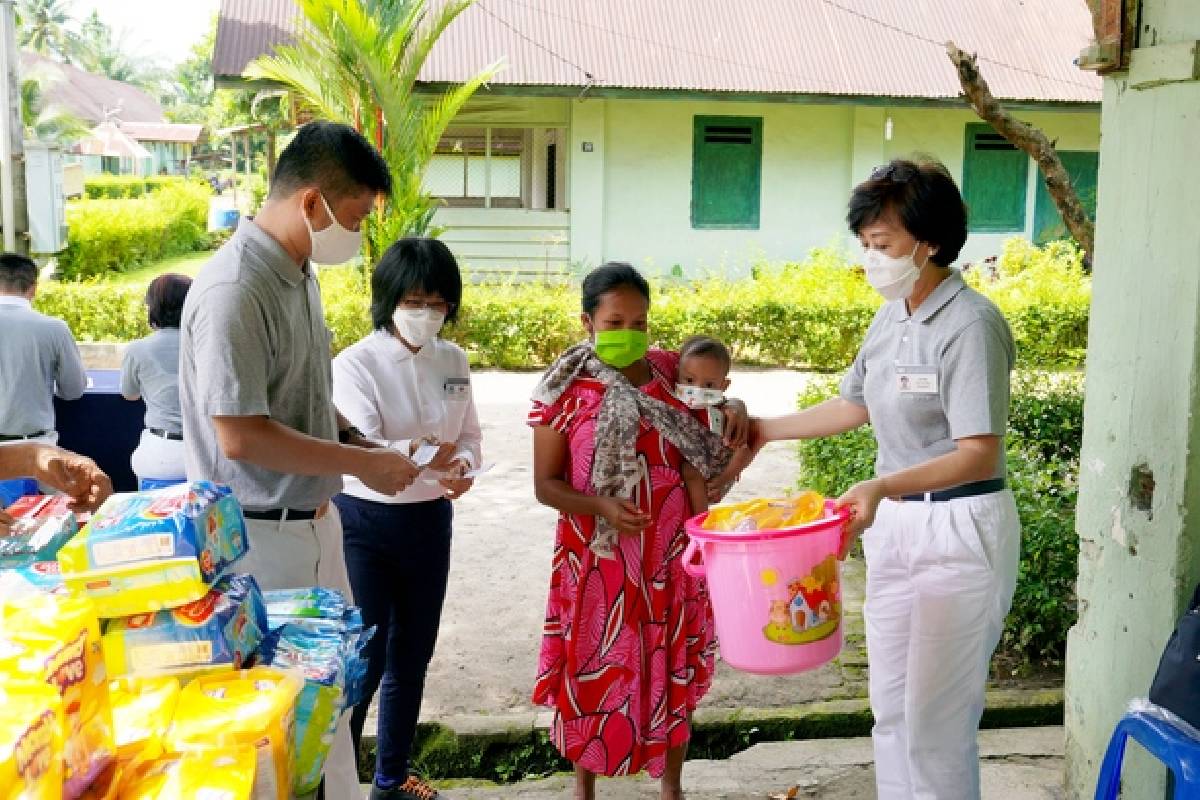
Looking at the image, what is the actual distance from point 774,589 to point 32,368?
4.51m

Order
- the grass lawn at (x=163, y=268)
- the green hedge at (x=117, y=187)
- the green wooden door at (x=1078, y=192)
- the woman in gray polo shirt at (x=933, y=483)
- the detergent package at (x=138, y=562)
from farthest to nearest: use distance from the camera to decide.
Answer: the green hedge at (x=117, y=187) → the grass lawn at (x=163, y=268) → the green wooden door at (x=1078, y=192) → the woman in gray polo shirt at (x=933, y=483) → the detergent package at (x=138, y=562)

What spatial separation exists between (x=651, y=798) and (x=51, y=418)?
3.86 metres

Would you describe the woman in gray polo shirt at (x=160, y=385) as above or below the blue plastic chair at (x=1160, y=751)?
above

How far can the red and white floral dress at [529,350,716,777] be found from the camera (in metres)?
3.43

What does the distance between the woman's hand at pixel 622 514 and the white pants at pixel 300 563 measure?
2.53ft

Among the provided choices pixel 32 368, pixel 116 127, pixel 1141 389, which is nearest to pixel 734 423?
pixel 1141 389

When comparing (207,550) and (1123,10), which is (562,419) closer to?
(207,550)

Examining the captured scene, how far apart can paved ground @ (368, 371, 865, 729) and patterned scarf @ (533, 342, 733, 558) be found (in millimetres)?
A: 1706

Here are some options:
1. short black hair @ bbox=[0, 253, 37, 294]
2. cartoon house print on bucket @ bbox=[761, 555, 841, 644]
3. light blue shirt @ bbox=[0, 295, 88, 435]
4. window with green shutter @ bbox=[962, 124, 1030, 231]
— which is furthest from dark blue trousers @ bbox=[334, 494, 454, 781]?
window with green shutter @ bbox=[962, 124, 1030, 231]

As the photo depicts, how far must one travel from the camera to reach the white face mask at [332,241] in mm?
2928

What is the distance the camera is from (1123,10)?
312cm

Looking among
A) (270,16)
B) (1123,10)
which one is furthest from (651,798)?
(270,16)

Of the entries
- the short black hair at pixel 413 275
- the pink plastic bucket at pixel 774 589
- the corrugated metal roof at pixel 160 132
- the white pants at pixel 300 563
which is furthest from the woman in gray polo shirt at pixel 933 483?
the corrugated metal roof at pixel 160 132

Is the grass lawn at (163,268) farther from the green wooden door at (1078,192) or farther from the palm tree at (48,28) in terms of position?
the palm tree at (48,28)
